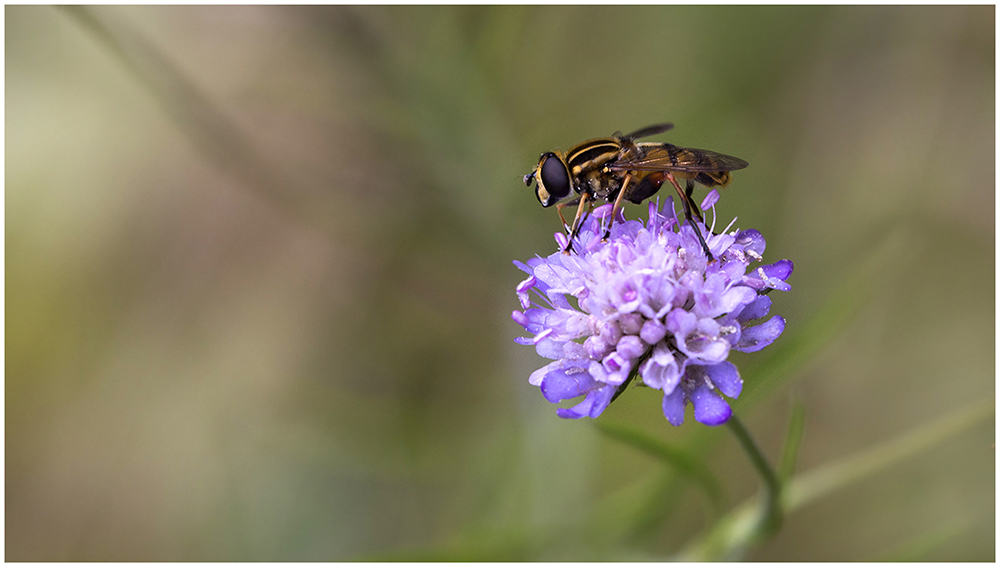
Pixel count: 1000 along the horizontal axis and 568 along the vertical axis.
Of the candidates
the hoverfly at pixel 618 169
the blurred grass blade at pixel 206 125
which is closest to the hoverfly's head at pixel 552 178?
the hoverfly at pixel 618 169

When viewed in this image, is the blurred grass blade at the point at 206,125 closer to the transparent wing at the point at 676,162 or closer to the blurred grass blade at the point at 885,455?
the transparent wing at the point at 676,162

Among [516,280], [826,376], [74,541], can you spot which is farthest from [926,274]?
[74,541]

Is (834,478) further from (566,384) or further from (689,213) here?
(566,384)

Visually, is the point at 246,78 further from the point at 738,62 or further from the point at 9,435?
the point at 738,62

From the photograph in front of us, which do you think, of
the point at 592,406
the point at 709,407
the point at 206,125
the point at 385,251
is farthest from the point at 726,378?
the point at 206,125

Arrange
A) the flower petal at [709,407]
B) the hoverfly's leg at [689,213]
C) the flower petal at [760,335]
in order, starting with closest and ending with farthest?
the flower petal at [709,407] → the flower petal at [760,335] → the hoverfly's leg at [689,213]

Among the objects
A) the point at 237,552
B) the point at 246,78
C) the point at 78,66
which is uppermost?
the point at 78,66

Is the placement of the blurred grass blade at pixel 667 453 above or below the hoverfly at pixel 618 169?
below
